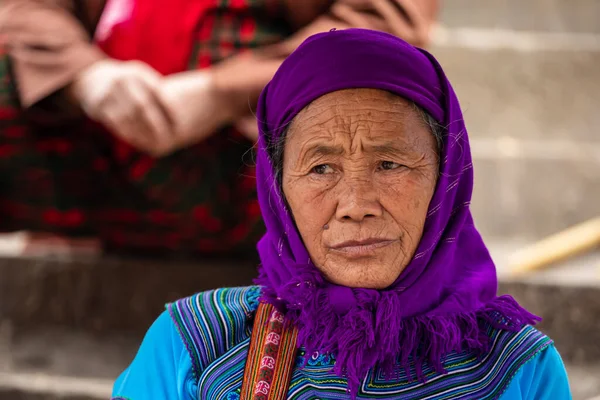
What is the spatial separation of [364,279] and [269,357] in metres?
0.26

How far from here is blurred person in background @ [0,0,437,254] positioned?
271cm

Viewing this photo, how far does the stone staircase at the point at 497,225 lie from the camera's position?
308 cm

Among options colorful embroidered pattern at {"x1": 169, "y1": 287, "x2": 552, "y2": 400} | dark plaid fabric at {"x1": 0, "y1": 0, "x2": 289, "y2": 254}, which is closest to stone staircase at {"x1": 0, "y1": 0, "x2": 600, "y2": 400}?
dark plaid fabric at {"x1": 0, "y1": 0, "x2": 289, "y2": 254}

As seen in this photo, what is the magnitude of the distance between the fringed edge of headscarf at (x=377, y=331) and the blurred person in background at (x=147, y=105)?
1.17 metres

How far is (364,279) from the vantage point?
5.40 ft

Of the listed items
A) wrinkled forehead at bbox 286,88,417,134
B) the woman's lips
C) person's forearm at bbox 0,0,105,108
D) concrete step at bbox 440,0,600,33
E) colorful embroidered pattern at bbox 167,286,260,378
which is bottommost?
colorful embroidered pattern at bbox 167,286,260,378

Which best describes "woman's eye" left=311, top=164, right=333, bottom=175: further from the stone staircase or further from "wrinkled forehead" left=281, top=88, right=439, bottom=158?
the stone staircase

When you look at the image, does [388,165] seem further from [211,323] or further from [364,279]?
[211,323]

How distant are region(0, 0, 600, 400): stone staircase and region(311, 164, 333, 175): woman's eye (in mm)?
1486

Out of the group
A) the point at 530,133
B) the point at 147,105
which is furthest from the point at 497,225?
the point at 147,105

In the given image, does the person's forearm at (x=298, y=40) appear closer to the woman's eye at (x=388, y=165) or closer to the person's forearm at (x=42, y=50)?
the person's forearm at (x=42, y=50)

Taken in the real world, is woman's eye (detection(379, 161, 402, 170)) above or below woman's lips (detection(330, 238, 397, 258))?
above

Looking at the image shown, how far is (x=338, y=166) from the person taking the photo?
1.69 m

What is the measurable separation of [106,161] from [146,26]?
524mm
